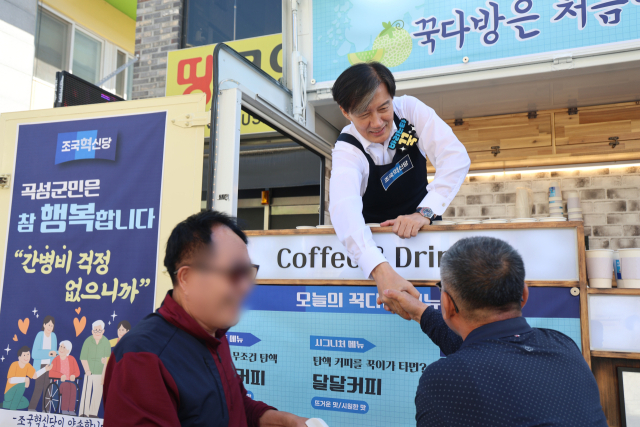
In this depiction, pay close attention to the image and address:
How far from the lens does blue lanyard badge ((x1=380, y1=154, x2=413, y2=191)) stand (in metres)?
2.29

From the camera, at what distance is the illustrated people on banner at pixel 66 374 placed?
2.50 meters

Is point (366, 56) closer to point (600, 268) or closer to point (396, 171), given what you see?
point (396, 171)

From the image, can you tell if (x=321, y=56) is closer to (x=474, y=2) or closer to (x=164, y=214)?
(x=474, y=2)

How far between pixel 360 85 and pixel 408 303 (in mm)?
881

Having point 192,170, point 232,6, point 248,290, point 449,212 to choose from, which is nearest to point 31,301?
point 192,170

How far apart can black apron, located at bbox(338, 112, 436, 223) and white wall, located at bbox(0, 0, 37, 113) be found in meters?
7.03

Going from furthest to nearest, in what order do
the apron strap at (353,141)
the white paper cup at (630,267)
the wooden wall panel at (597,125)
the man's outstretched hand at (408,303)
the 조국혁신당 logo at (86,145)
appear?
the wooden wall panel at (597,125) < the 조국혁신당 logo at (86,145) < the apron strap at (353,141) < the white paper cup at (630,267) < the man's outstretched hand at (408,303)

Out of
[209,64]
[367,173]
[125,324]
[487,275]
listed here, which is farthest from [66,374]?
[209,64]

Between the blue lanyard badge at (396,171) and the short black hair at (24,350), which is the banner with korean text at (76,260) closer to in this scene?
the short black hair at (24,350)

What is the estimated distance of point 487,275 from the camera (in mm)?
1174

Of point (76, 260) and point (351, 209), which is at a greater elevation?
point (351, 209)

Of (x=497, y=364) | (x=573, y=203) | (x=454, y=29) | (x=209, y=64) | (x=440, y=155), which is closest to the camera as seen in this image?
(x=497, y=364)

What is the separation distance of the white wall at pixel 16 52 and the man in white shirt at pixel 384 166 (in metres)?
7.04

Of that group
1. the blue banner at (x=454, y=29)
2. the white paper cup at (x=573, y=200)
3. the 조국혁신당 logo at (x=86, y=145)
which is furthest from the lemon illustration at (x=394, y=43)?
the white paper cup at (x=573, y=200)
